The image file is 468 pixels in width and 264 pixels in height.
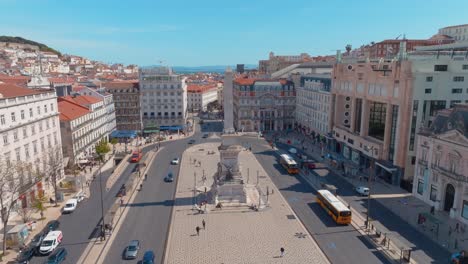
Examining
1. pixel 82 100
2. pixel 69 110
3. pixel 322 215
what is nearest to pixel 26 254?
pixel 322 215

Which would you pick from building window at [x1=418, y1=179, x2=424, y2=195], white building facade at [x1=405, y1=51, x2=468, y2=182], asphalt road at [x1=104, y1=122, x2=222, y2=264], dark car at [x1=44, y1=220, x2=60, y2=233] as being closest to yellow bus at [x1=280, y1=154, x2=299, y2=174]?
white building facade at [x1=405, y1=51, x2=468, y2=182]

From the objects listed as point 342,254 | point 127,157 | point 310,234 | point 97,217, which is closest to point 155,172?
point 127,157

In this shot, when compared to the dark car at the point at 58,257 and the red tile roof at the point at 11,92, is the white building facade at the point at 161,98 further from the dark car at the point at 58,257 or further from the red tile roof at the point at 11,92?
the dark car at the point at 58,257

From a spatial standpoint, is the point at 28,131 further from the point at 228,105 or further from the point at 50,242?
the point at 228,105

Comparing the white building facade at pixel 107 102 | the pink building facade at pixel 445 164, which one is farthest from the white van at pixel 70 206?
the pink building facade at pixel 445 164

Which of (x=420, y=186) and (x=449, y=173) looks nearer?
(x=449, y=173)

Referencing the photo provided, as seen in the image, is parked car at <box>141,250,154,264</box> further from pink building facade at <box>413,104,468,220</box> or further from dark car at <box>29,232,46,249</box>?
pink building facade at <box>413,104,468,220</box>
